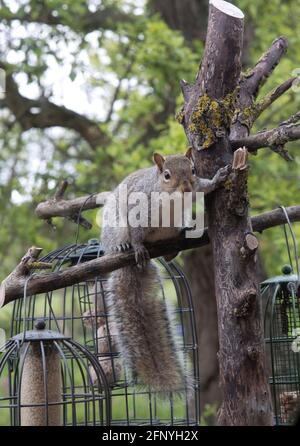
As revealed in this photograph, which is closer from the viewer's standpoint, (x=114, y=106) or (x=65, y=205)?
(x=65, y=205)

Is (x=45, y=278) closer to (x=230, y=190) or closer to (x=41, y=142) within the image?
(x=230, y=190)

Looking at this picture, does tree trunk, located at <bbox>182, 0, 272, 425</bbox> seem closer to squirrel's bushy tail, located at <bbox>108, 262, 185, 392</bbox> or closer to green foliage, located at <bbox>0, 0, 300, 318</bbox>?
squirrel's bushy tail, located at <bbox>108, 262, 185, 392</bbox>

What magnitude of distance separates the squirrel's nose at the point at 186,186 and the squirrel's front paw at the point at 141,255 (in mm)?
214

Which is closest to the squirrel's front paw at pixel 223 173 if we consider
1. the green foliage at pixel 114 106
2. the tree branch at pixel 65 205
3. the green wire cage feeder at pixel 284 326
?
the green wire cage feeder at pixel 284 326

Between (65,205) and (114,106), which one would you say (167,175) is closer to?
(65,205)

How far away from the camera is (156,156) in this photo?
2592mm

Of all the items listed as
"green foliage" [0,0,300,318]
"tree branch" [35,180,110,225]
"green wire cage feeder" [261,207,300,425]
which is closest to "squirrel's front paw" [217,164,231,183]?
"green wire cage feeder" [261,207,300,425]

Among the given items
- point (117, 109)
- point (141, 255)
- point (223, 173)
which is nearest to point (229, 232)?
point (223, 173)

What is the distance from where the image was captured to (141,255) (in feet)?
7.82

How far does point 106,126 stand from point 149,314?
2.51 meters

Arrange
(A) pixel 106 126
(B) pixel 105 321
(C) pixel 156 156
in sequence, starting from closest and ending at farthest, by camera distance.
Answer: (C) pixel 156 156, (B) pixel 105 321, (A) pixel 106 126

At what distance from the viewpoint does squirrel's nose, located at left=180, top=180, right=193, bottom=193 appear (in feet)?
7.71

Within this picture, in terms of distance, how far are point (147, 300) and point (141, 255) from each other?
0.93 ft
